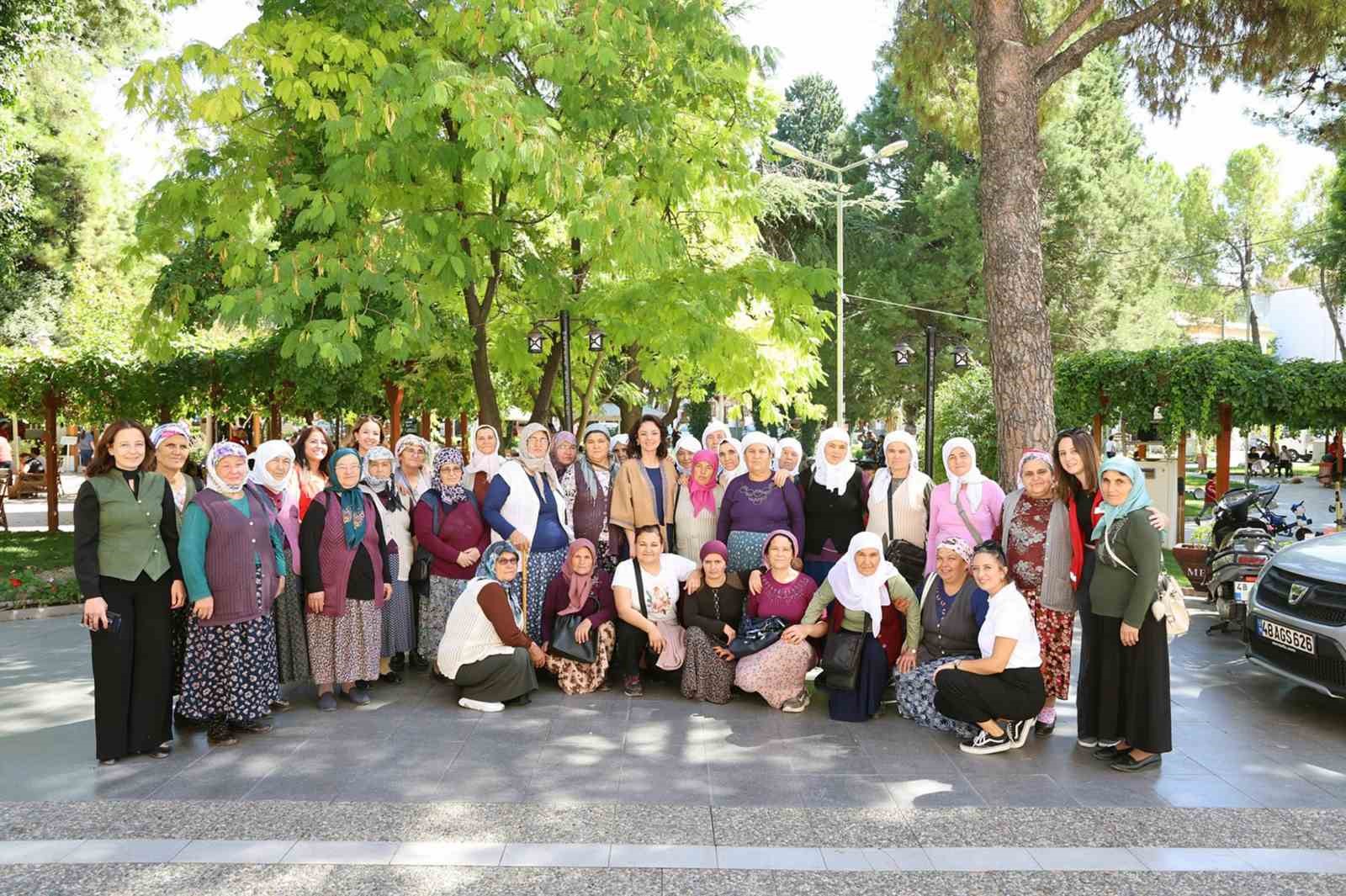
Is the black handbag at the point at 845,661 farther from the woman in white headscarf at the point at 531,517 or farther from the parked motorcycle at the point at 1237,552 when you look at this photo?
the parked motorcycle at the point at 1237,552

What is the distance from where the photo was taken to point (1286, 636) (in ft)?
21.4

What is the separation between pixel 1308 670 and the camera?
20.9 feet

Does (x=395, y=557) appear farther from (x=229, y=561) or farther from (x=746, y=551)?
(x=746, y=551)

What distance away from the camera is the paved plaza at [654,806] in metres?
4.23

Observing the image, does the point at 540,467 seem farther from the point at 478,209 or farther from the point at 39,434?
the point at 39,434

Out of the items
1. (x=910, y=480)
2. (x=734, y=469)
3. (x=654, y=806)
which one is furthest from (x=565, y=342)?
(x=654, y=806)

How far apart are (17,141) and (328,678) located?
45.4 ft

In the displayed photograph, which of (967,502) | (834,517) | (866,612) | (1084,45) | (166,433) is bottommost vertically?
(866,612)

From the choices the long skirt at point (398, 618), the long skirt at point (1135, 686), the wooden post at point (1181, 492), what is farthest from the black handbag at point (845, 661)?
the wooden post at point (1181, 492)

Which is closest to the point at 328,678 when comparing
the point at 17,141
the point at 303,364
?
the point at 303,364

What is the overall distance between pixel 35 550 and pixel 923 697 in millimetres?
13193

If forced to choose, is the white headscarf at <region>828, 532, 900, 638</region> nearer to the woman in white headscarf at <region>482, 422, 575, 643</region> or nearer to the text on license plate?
the woman in white headscarf at <region>482, 422, 575, 643</region>

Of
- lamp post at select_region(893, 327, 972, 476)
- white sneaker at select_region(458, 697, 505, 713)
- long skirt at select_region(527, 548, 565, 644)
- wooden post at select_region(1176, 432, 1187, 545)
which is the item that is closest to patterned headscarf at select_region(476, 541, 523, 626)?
long skirt at select_region(527, 548, 565, 644)

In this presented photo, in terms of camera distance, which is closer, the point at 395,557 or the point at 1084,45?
the point at 395,557
